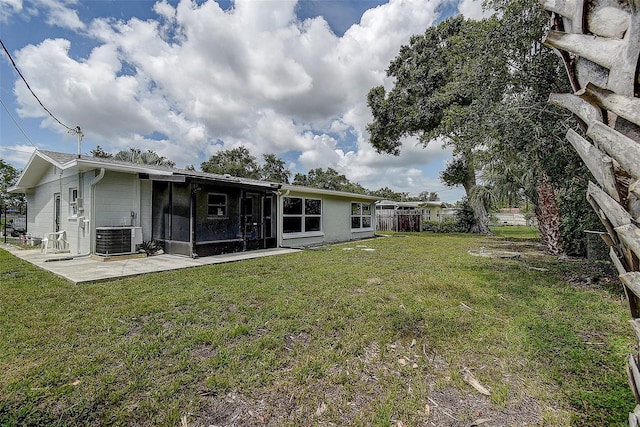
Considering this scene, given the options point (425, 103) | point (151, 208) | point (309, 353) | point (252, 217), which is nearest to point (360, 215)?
point (252, 217)

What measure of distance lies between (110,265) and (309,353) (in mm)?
6476

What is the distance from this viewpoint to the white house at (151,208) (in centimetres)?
827

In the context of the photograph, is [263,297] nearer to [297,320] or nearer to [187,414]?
[297,320]

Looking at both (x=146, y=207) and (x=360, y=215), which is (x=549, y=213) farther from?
(x=146, y=207)

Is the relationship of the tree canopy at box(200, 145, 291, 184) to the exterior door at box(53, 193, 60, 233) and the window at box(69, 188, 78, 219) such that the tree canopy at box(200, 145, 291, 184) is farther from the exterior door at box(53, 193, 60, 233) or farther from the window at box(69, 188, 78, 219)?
the window at box(69, 188, 78, 219)

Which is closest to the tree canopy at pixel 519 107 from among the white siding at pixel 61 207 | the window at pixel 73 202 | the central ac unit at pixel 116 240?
the central ac unit at pixel 116 240

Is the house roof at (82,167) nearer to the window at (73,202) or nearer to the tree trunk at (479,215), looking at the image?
the window at (73,202)

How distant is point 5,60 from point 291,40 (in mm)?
7780

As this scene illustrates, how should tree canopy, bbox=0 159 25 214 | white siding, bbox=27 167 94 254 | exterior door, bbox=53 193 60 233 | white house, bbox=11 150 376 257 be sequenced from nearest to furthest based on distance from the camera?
1. white house, bbox=11 150 376 257
2. white siding, bbox=27 167 94 254
3. exterior door, bbox=53 193 60 233
4. tree canopy, bbox=0 159 25 214

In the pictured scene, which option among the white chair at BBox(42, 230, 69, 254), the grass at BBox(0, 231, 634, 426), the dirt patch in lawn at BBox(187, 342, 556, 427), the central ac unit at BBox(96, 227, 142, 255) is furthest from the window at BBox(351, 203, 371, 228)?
the dirt patch in lawn at BBox(187, 342, 556, 427)

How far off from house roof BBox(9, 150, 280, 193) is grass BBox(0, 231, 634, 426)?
333cm

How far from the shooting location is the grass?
7.50 ft

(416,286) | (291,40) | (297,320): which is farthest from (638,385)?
(291,40)

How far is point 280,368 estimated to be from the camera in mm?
2838
